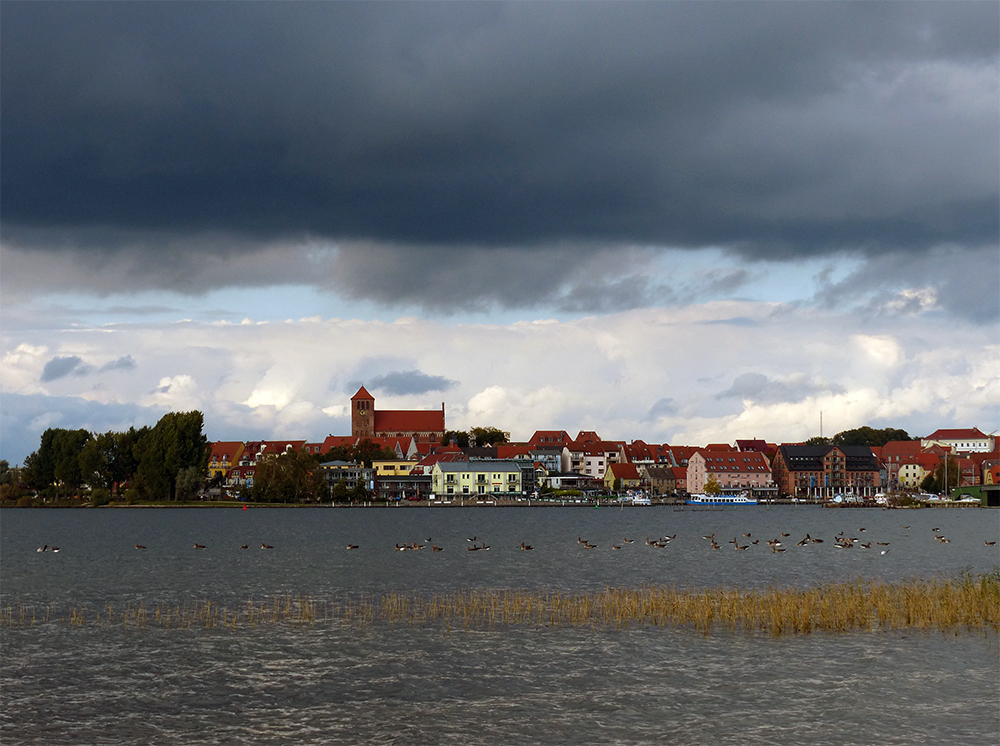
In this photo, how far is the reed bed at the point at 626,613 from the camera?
38.9m

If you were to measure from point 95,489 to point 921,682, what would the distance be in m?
177

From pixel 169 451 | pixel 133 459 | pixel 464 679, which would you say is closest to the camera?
pixel 464 679

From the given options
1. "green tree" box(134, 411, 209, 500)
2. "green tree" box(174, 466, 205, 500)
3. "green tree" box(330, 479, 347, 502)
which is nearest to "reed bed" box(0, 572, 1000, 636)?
"green tree" box(134, 411, 209, 500)

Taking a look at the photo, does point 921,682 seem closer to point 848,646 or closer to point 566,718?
point 848,646

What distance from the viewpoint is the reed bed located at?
38.9 meters

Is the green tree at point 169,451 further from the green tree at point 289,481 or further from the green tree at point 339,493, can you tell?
the green tree at point 339,493

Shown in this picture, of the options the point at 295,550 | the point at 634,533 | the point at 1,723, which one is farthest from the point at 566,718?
the point at 634,533

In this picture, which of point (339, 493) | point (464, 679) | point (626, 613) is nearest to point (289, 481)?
point (339, 493)

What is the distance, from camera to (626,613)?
42.0 metres

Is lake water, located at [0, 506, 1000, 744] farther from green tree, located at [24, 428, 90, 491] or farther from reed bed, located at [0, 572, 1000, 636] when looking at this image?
green tree, located at [24, 428, 90, 491]

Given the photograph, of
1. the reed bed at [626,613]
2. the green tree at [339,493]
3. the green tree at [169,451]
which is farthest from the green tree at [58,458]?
the reed bed at [626,613]

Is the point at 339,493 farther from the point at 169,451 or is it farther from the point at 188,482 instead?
the point at 169,451

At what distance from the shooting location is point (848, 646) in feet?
115

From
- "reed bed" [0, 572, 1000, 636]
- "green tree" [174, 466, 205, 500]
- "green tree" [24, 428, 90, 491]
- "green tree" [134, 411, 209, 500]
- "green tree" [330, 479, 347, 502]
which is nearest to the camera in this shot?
"reed bed" [0, 572, 1000, 636]
